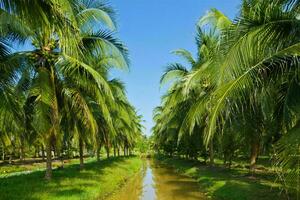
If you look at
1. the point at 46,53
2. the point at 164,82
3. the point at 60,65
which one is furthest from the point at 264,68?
the point at 164,82

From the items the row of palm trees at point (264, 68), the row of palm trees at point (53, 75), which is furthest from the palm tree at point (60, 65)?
the row of palm trees at point (264, 68)

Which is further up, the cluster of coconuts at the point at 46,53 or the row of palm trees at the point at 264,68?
the cluster of coconuts at the point at 46,53

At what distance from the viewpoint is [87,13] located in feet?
40.4

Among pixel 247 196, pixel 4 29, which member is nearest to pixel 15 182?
pixel 4 29

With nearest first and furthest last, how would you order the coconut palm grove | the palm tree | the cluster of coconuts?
the coconut palm grove < the palm tree < the cluster of coconuts

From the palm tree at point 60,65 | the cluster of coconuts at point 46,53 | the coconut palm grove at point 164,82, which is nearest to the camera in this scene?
the coconut palm grove at point 164,82

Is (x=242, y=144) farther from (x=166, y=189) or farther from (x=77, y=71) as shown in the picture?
(x=77, y=71)

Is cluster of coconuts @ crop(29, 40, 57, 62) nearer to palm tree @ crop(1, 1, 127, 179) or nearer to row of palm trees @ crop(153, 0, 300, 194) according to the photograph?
palm tree @ crop(1, 1, 127, 179)

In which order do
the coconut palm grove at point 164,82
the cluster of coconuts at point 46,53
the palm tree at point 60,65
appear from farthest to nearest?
the cluster of coconuts at point 46,53 → the palm tree at point 60,65 → the coconut palm grove at point 164,82

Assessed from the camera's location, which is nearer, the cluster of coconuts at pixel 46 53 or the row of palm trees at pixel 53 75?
the row of palm trees at pixel 53 75

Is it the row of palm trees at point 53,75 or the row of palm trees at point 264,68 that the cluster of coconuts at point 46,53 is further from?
the row of palm trees at point 264,68

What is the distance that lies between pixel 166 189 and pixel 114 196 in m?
4.10

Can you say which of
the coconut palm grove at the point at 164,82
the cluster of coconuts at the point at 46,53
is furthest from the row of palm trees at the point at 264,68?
the cluster of coconuts at the point at 46,53

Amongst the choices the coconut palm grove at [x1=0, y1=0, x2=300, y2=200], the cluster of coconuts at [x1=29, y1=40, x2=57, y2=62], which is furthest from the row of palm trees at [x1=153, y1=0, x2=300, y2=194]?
the cluster of coconuts at [x1=29, y1=40, x2=57, y2=62]
